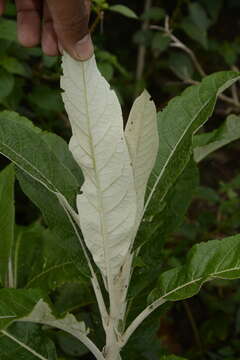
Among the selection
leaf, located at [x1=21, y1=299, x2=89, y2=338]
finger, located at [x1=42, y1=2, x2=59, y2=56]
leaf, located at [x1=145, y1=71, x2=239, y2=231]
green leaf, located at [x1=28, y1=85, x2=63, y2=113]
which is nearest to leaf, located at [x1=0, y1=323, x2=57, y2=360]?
leaf, located at [x1=21, y1=299, x2=89, y2=338]

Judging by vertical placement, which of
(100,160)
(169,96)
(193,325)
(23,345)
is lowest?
(193,325)

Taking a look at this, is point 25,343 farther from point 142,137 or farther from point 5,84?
point 5,84

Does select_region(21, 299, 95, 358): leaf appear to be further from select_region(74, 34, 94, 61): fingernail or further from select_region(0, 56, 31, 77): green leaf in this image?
select_region(0, 56, 31, 77): green leaf

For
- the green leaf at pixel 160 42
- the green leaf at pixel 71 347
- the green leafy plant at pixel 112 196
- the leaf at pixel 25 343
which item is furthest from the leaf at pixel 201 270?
the green leaf at pixel 160 42

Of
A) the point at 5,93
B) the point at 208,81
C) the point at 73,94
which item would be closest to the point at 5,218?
the point at 73,94

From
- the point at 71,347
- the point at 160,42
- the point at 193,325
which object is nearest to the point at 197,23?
the point at 160,42

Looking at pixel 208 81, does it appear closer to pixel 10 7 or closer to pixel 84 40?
pixel 84 40

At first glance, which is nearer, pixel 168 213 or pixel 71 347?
pixel 168 213
